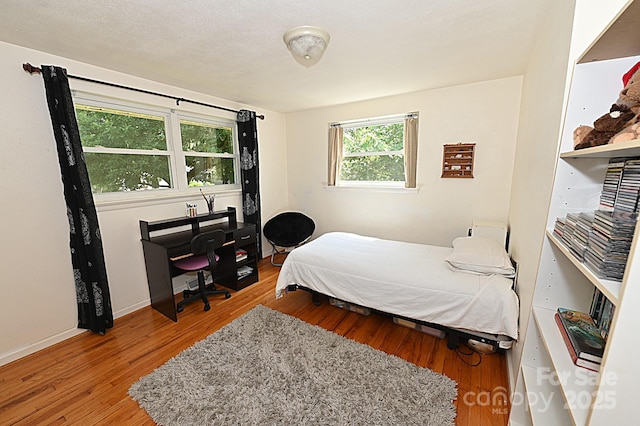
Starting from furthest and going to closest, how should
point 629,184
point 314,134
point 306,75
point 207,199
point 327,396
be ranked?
point 314,134 < point 207,199 < point 306,75 < point 327,396 < point 629,184

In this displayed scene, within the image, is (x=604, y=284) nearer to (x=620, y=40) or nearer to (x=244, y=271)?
(x=620, y=40)

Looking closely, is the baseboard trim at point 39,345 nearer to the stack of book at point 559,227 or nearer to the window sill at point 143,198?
the window sill at point 143,198

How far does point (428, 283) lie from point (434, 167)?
173 cm

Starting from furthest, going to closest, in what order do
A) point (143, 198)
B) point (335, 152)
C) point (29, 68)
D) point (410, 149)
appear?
point (335, 152)
point (410, 149)
point (143, 198)
point (29, 68)

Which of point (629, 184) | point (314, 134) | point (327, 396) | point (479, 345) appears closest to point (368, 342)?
point (327, 396)

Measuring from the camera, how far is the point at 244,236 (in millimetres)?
3180

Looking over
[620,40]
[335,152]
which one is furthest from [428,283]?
[335,152]

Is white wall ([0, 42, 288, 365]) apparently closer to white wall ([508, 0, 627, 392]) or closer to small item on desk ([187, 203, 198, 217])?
small item on desk ([187, 203, 198, 217])

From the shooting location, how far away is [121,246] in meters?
2.53

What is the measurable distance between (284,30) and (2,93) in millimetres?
→ 2146

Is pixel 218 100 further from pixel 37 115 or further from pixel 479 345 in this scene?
pixel 479 345

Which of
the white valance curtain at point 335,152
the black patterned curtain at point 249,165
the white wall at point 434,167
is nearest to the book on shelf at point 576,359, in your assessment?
the white wall at point 434,167

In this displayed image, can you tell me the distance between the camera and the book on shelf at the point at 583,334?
0.91 metres

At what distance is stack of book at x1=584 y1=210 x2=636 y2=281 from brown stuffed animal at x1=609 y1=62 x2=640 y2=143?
9.7 inches
